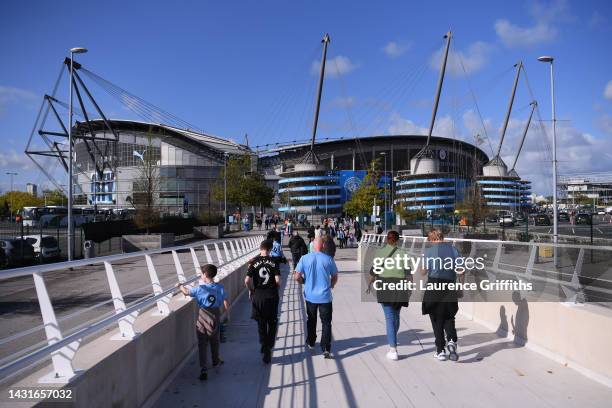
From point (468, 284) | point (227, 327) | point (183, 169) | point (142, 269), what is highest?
point (183, 169)

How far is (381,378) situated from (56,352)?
3.93 meters

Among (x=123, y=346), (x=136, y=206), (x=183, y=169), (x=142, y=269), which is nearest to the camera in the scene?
(x=123, y=346)

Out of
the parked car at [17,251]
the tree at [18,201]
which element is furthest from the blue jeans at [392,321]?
the tree at [18,201]

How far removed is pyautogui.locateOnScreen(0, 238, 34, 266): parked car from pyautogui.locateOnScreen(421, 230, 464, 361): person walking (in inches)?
737

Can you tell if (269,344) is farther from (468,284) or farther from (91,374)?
(468,284)

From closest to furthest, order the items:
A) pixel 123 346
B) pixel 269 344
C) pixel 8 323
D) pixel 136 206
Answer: pixel 123 346 → pixel 269 344 → pixel 8 323 → pixel 136 206

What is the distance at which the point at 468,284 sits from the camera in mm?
10672

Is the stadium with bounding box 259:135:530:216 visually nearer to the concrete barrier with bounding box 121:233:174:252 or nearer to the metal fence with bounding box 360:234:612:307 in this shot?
the concrete barrier with bounding box 121:233:174:252

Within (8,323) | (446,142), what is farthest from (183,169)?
(8,323)

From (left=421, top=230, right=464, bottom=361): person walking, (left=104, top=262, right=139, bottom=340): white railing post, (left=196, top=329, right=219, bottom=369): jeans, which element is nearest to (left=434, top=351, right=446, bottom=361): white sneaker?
(left=421, top=230, right=464, bottom=361): person walking

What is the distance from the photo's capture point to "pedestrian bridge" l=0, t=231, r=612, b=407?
14.6 ft

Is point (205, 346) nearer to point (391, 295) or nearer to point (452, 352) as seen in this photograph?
point (391, 295)

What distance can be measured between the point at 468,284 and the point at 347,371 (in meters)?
4.92

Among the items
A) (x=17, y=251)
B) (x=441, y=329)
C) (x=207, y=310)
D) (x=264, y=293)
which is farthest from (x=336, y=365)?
(x=17, y=251)
